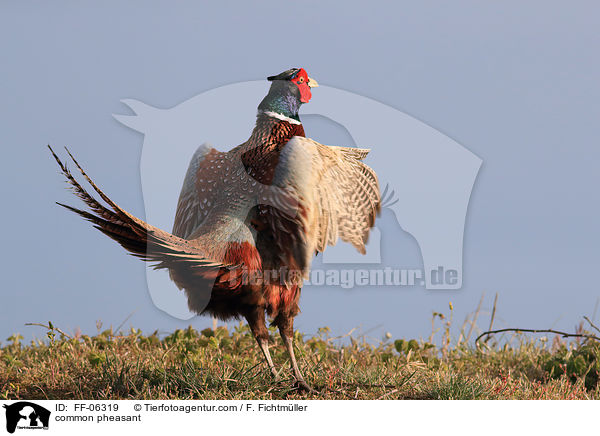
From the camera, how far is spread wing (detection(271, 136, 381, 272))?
11.9 feet

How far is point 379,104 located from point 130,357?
2.61 metres

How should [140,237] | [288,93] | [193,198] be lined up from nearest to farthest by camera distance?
[140,237], [193,198], [288,93]

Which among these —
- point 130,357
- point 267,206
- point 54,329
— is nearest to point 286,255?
point 267,206

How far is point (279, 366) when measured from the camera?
4344mm

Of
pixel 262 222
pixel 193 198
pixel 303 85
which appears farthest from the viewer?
pixel 303 85

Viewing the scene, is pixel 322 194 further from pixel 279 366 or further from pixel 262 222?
pixel 279 366

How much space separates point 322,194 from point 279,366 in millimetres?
1364

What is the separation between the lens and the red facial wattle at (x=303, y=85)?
4227mm

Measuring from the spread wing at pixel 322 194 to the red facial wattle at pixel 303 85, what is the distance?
0.52m
